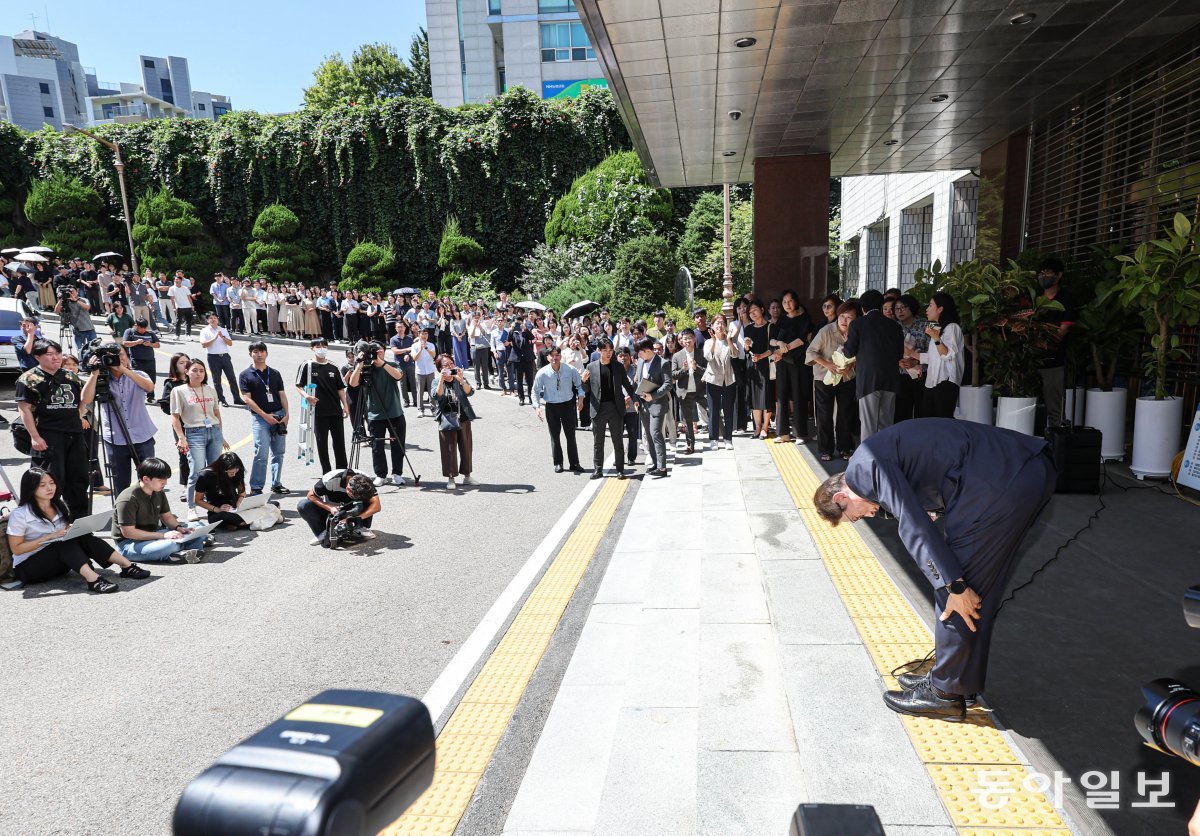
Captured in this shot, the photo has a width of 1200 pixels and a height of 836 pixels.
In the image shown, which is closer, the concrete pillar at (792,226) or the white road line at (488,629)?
the white road line at (488,629)

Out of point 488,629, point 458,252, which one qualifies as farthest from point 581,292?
point 488,629

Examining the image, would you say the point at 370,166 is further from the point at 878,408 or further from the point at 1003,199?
the point at 878,408

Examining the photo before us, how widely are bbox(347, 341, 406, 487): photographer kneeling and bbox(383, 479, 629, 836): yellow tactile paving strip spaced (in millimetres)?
4084

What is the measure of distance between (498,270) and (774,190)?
22.5 metres

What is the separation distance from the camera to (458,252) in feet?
107

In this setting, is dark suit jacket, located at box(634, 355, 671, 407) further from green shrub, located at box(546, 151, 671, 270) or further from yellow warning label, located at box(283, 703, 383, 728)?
green shrub, located at box(546, 151, 671, 270)

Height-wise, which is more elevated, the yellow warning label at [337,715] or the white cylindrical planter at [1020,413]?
the yellow warning label at [337,715]

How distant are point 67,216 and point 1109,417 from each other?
4168 centimetres

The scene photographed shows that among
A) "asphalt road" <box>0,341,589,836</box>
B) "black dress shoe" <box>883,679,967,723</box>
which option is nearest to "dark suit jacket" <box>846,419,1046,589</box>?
"black dress shoe" <box>883,679,967,723</box>

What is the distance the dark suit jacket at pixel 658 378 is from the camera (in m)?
9.80

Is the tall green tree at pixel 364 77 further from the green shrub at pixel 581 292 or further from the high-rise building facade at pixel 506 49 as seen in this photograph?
the green shrub at pixel 581 292

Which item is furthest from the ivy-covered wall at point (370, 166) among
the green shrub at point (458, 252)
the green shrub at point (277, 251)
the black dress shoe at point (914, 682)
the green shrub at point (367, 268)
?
the black dress shoe at point (914, 682)

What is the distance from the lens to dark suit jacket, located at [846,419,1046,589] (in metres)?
3.36

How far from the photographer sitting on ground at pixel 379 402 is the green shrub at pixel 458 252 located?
2375cm
